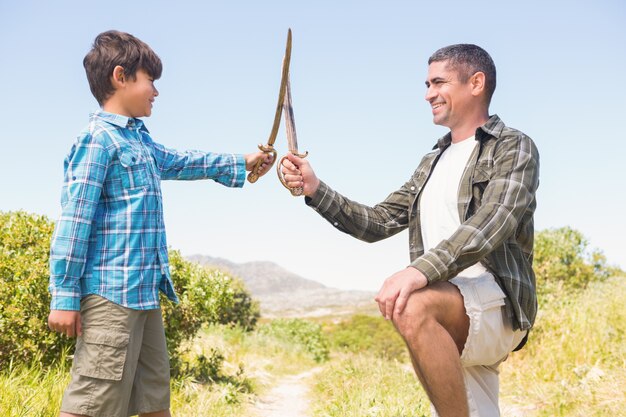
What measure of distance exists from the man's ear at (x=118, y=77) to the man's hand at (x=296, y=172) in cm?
91

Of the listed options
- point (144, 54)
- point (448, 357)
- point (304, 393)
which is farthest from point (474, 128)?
point (304, 393)

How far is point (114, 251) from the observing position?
2.45m

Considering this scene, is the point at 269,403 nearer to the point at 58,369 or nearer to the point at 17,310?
Result: the point at 58,369

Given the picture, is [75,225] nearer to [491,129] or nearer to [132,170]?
[132,170]

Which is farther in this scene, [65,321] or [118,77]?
[118,77]

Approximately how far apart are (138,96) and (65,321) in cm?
101

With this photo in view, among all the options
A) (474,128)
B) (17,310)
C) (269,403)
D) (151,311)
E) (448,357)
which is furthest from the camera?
(269,403)

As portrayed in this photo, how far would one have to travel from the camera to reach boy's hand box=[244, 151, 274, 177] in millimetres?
3184

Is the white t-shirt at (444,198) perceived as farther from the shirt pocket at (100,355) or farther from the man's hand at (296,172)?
the shirt pocket at (100,355)

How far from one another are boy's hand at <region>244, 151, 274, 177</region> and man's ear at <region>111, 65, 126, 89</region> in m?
0.77

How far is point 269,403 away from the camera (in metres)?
5.85

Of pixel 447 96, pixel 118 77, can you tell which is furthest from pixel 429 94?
pixel 118 77

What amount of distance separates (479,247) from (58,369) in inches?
127

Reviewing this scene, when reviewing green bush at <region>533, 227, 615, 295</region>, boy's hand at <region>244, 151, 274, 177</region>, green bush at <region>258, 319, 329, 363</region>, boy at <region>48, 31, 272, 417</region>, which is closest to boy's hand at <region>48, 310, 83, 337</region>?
boy at <region>48, 31, 272, 417</region>
